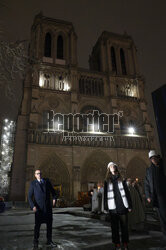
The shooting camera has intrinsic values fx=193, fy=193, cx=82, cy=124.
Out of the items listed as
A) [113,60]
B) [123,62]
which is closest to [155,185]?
[113,60]

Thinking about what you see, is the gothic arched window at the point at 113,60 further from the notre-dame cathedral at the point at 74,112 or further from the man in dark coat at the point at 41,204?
the man in dark coat at the point at 41,204

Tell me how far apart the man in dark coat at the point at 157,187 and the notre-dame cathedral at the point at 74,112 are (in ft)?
51.8

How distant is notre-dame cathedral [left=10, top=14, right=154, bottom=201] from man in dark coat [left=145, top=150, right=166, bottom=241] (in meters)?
15.8

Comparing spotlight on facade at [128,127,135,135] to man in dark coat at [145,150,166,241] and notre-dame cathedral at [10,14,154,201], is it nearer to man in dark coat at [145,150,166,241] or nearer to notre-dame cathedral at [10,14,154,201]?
notre-dame cathedral at [10,14,154,201]

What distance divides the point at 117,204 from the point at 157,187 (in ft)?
2.39

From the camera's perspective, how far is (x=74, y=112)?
22.0 metres

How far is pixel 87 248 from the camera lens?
3363mm

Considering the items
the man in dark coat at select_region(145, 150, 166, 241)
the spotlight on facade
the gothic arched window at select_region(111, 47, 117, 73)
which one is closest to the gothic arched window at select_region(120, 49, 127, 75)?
the gothic arched window at select_region(111, 47, 117, 73)

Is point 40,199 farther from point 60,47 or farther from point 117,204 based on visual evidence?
point 60,47

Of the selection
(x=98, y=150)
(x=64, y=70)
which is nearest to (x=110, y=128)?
(x=98, y=150)

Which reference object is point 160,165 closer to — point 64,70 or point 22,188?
point 22,188

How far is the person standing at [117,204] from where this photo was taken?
3.22 m

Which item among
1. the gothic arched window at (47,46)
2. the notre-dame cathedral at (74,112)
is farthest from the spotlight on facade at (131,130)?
the gothic arched window at (47,46)

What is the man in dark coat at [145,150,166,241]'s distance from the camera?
3.01 m
